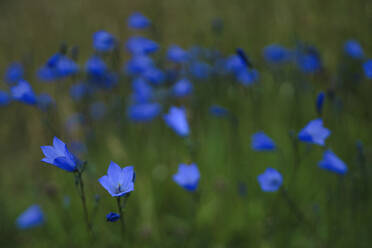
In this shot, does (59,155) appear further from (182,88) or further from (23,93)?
(182,88)

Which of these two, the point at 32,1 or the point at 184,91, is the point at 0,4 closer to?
the point at 32,1

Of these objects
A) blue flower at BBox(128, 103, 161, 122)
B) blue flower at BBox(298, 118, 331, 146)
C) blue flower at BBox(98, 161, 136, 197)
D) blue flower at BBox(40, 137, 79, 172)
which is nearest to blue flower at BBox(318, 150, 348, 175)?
blue flower at BBox(298, 118, 331, 146)

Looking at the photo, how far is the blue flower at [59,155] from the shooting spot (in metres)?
1.20

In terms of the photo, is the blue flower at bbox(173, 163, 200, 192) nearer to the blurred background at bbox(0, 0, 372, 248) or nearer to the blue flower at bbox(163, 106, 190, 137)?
the blurred background at bbox(0, 0, 372, 248)

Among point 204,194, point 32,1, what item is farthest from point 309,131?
point 32,1

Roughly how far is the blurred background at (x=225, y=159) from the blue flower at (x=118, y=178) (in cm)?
30

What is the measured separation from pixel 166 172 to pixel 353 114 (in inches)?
71.2

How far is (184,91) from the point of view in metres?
2.63

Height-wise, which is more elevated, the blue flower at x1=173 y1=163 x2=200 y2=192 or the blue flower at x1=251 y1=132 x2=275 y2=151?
the blue flower at x1=251 y1=132 x2=275 y2=151

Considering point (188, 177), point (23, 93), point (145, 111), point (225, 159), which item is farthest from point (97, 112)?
point (188, 177)

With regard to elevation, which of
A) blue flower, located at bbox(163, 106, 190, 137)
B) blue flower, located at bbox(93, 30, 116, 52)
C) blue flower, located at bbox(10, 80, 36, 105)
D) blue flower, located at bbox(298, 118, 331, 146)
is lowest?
blue flower, located at bbox(298, 118, 331, 146)

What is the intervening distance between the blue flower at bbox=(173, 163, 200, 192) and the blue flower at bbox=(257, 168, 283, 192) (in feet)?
1.11

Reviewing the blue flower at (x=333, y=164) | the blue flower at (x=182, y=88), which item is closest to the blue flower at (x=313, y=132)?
the blue flower at (x=333, y=164)

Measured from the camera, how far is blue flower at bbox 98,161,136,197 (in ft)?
3.97
